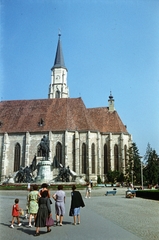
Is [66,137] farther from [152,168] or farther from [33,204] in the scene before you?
[33,204]

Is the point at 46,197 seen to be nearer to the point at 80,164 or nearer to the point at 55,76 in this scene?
the point at 80,164

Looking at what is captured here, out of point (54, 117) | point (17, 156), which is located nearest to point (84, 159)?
point (54, 117)

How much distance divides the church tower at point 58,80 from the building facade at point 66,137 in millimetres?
21275

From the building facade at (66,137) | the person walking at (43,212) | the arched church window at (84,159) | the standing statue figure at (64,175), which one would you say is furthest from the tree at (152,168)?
the person walking at (43,212)

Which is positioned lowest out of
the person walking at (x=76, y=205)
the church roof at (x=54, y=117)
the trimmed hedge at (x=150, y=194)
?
the trimmed hedge at (x=150, y=194)

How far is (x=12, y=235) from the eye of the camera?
24.5 feet

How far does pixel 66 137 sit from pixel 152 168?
17776 millimetres

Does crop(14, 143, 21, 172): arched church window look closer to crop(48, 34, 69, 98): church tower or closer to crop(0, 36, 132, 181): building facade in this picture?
crop(0, 36, 132, 181): building facade

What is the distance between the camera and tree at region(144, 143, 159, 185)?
51.6m

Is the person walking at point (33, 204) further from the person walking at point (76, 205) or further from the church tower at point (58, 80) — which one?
the church tower at point (58, 80)

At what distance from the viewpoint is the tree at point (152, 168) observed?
51625mm

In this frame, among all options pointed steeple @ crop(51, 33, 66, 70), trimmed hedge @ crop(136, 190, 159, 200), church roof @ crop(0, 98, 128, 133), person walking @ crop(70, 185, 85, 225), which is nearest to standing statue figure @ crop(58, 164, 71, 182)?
church roof @ crop(0, 98, 128, 133)

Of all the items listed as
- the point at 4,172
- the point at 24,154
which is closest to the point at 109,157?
the point at 24,154

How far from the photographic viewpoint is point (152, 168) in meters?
52.5
